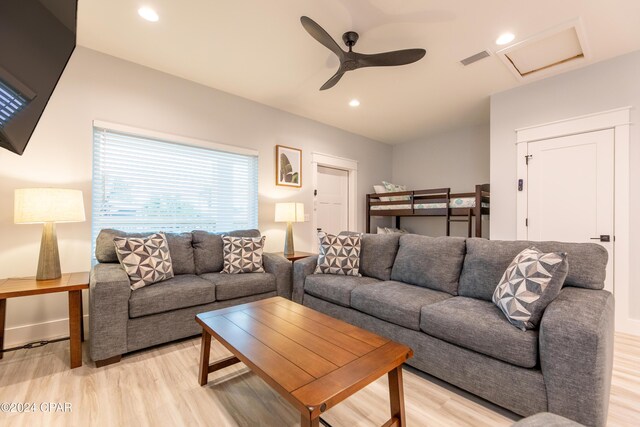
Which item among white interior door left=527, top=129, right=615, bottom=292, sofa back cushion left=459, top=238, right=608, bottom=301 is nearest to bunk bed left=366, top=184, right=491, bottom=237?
white interior door left=527, top=129, right=615, bottom=292

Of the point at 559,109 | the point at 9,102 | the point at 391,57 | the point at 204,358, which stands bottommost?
the point at 204,358

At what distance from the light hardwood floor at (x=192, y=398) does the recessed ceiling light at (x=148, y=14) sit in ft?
8.55

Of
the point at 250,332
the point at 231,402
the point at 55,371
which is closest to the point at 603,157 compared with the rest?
the point at 250,332

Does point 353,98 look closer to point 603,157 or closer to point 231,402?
point 603,157

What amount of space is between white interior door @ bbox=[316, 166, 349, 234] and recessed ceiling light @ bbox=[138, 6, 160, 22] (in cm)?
282

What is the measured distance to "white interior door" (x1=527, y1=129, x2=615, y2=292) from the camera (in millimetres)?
2738

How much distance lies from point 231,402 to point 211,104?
3073 millimetres

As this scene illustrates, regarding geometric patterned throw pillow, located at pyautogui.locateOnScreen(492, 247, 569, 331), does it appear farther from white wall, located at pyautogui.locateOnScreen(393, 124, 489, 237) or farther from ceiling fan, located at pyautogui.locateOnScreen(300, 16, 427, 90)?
white wall, located at pyautogui.locateOnScreen(393, 124, 489, 237)

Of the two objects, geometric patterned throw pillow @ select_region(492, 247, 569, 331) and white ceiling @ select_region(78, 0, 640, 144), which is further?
white ceiling @ select_region(78, 0, 640, 144)

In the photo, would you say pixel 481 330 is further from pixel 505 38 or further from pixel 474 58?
pixel 474 58

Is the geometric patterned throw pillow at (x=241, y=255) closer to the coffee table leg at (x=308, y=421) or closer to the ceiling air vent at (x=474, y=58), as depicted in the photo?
the coffee table leg at (x=308, y=421)

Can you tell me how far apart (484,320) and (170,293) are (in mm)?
2220

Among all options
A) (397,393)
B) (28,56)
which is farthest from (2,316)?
(397,393)

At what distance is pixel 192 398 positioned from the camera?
5.32 ft
